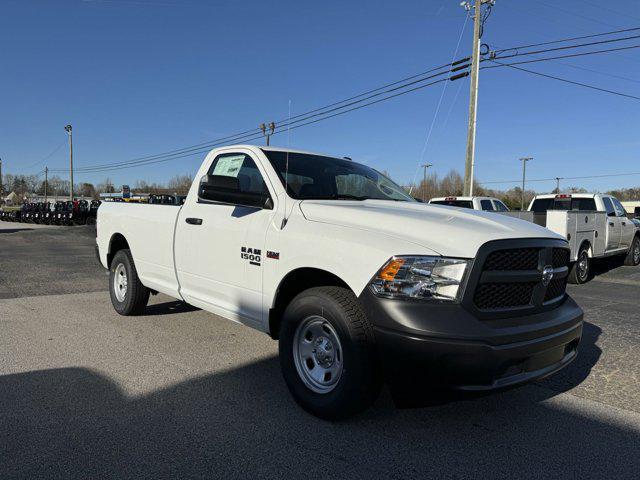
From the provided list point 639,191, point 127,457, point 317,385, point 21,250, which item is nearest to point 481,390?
point 317,385

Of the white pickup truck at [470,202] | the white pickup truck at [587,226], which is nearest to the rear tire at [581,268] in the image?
the white pickup truck at [587,226]

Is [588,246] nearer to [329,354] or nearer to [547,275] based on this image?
[547,275]

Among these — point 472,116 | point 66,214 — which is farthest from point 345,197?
point 66,214

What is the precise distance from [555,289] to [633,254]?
12.3 metres

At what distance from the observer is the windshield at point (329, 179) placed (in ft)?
13.3

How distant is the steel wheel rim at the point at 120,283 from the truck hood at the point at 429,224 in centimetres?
348

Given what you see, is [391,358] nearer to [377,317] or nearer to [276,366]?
[377,317]

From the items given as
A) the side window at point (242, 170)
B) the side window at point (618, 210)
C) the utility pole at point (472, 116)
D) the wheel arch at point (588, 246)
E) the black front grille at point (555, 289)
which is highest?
the utility pole at point (472, 116)

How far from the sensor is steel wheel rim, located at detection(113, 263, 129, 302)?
20.2 ft

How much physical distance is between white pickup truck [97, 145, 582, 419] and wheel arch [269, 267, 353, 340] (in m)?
0.01

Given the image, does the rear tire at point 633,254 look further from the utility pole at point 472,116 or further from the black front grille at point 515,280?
the black front grille at point 515,280

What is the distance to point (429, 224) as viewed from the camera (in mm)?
3057

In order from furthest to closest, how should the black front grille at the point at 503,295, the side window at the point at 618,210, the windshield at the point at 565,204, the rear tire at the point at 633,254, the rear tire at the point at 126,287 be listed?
the rear tire at the point at 633,254 < the windshield at the point at 565,204 < the side window at the point at 618,210 < the rear tire at the point at 126,287 < the black front grille at the point at 503,295

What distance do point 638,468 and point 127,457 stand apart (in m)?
2.91
